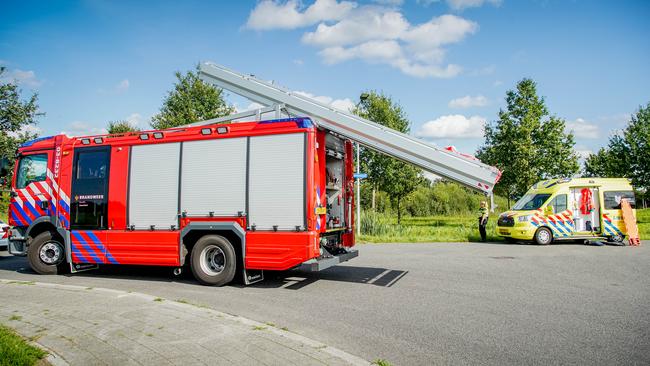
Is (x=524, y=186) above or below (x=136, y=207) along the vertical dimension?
above

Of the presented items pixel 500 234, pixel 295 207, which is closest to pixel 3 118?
pixel 295 207

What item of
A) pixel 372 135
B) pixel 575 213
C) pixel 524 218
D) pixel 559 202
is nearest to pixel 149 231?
pixel 372 135

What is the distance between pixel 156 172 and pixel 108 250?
1879mm

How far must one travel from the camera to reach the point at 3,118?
2042 centimetres

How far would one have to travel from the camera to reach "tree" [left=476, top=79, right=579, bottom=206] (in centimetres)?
2361

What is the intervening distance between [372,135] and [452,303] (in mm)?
3092

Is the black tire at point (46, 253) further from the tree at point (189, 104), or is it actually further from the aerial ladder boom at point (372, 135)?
the tree at point (189, 104)

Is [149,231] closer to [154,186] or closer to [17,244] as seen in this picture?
[154,186]

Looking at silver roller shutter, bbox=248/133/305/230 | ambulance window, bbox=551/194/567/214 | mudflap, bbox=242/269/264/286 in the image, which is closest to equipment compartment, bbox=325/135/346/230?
silver roller shutter, bbox=248/133/305/230

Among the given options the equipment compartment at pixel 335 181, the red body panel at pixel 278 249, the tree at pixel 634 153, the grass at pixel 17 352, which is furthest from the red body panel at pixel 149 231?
the tree at pixel 634 153

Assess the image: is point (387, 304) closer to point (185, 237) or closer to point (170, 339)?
point (170, 339)

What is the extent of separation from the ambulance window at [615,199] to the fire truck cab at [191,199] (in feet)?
36.0

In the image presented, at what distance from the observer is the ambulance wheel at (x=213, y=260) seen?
7.60 metres

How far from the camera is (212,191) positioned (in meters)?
7.81
